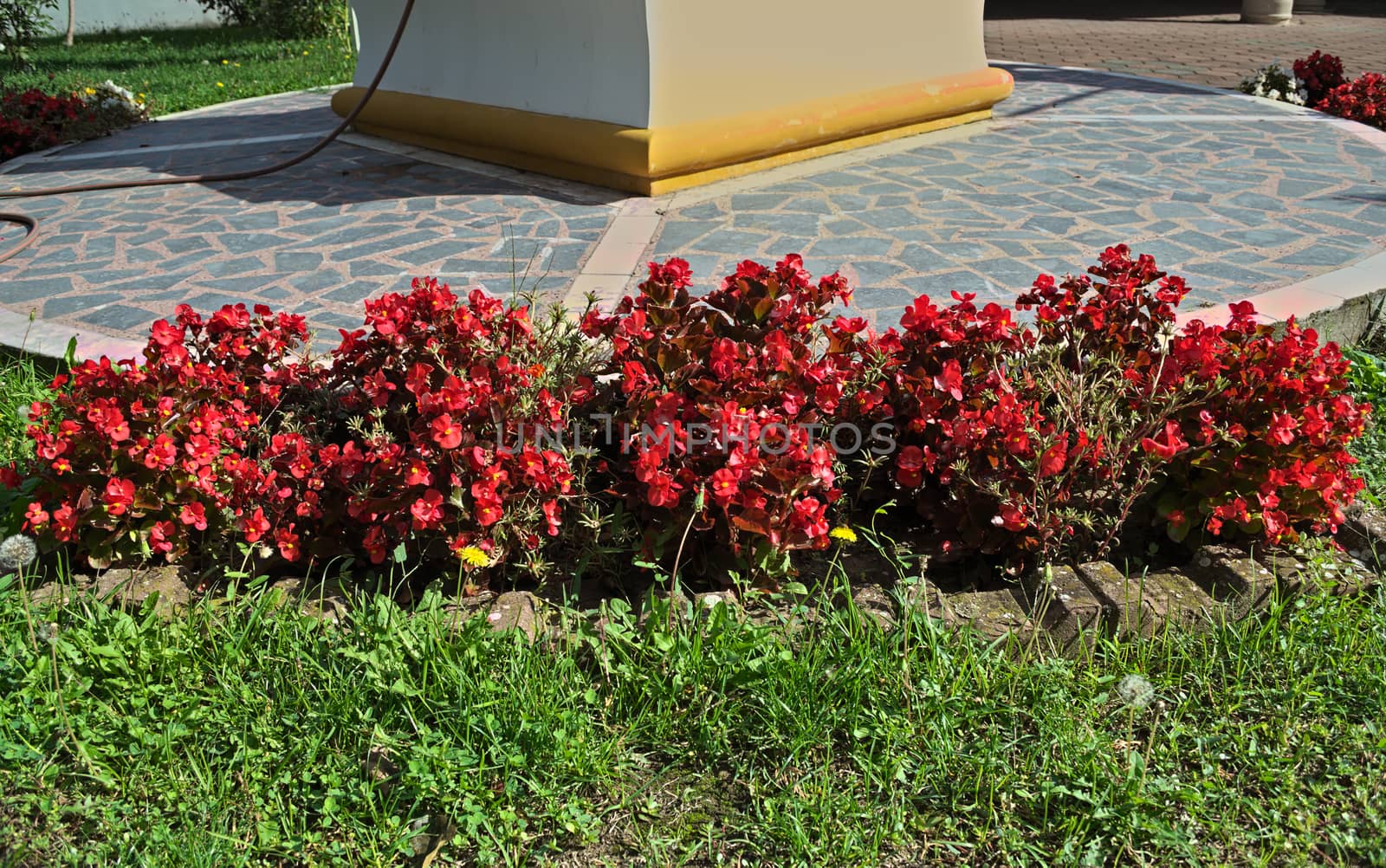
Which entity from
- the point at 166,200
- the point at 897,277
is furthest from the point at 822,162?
the point at 166,200

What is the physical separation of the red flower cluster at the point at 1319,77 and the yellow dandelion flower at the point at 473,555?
8.81 meters

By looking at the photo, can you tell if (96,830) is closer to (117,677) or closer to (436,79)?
(117,677)

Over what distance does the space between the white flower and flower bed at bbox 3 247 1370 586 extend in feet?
1.30

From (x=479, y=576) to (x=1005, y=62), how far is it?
35.6 feet

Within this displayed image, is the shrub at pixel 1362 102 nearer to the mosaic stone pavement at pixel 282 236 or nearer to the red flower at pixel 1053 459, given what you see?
the mosaic stone pavement at pixel 282 236

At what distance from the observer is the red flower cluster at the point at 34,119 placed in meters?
7.85

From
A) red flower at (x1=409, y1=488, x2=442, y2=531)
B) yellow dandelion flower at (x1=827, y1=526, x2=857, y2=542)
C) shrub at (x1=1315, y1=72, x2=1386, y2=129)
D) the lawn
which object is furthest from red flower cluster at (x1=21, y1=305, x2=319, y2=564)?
shrub at (x1=1315, y1=72, x2=1386, y2=129)

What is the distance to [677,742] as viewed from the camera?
2.26 metres

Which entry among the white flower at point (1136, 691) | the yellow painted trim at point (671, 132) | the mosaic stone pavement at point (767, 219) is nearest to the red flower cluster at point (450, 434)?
the white flower at point (1136, 691)

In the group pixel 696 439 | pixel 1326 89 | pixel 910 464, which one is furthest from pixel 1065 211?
pixel 1326 89

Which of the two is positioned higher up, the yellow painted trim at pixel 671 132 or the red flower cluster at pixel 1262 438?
the yellow painted trim at pixel 671 132

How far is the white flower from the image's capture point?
2230 millimetres

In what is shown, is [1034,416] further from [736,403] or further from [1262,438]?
[736,403]

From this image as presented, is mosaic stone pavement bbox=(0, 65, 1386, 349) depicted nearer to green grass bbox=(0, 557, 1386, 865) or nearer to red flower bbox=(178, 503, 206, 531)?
red flower bbox=(178, 503, 206, 531)
